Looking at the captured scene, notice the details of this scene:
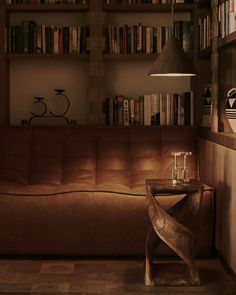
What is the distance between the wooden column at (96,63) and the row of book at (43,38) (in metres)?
0.13

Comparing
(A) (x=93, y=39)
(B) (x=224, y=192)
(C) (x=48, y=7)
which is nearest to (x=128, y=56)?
(A) (x=93, y=39)

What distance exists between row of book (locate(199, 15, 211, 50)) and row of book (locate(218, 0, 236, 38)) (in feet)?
1.24

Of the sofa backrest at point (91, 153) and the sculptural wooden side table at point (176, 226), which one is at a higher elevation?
the sofa backrest at point (91, 153)

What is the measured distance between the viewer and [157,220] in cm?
366

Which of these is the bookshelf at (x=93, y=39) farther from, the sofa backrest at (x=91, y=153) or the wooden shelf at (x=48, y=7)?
the sofa backrest at (x=91, y=153)

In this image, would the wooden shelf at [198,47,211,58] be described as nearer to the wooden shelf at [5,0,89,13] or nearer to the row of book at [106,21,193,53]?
the row of book at [106,21,193,53]

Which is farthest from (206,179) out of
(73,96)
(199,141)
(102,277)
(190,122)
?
(73,96)

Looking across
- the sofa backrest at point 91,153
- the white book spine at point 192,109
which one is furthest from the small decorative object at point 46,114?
the white book spine at point 192,109

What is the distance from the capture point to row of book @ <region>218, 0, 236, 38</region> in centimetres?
398

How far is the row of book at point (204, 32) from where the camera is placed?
15.7ft

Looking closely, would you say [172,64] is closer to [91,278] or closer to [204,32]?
[204,32]

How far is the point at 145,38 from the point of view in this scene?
5363 millimetres

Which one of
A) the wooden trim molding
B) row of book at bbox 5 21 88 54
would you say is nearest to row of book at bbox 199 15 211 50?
the wooden trim molding

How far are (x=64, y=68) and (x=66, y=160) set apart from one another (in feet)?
3.64
